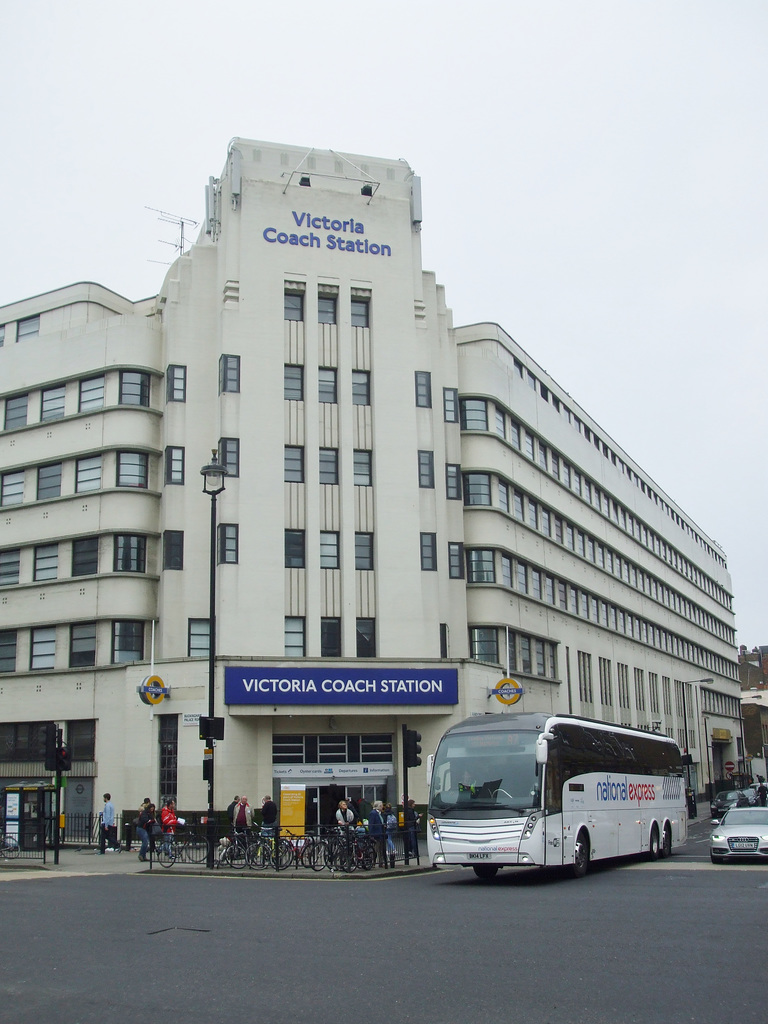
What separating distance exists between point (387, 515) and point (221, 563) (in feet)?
20.9

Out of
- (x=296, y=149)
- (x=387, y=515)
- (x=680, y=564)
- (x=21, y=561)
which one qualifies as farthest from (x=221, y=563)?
(x=680, y=564)

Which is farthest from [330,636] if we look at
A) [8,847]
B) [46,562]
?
[8,847]

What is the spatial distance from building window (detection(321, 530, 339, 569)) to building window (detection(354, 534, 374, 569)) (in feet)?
2.28

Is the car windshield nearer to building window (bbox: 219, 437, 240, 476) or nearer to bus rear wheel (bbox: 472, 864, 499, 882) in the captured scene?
bus rear wheel (bbox: 472, 864, 499, 882)

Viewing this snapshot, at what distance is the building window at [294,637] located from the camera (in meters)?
38.0

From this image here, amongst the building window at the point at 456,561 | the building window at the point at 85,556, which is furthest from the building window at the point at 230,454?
the building window at the point at 456,561

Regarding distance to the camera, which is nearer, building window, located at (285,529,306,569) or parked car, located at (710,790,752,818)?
building window, located at (285,529,306,569)

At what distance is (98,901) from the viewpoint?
17.4m

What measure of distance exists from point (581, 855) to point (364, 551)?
19.2 meters

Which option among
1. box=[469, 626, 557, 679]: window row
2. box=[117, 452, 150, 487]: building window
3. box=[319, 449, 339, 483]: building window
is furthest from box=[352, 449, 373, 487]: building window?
box=[117, 452, 150, 487]: building window

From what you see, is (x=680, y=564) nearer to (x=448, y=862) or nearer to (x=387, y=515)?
(x=387, y=515)

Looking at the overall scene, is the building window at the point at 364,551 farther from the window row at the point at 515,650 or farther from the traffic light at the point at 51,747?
the traffic light at the point at 51,747

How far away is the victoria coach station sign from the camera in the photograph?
116 ft

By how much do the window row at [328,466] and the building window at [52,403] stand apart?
31.9ft
